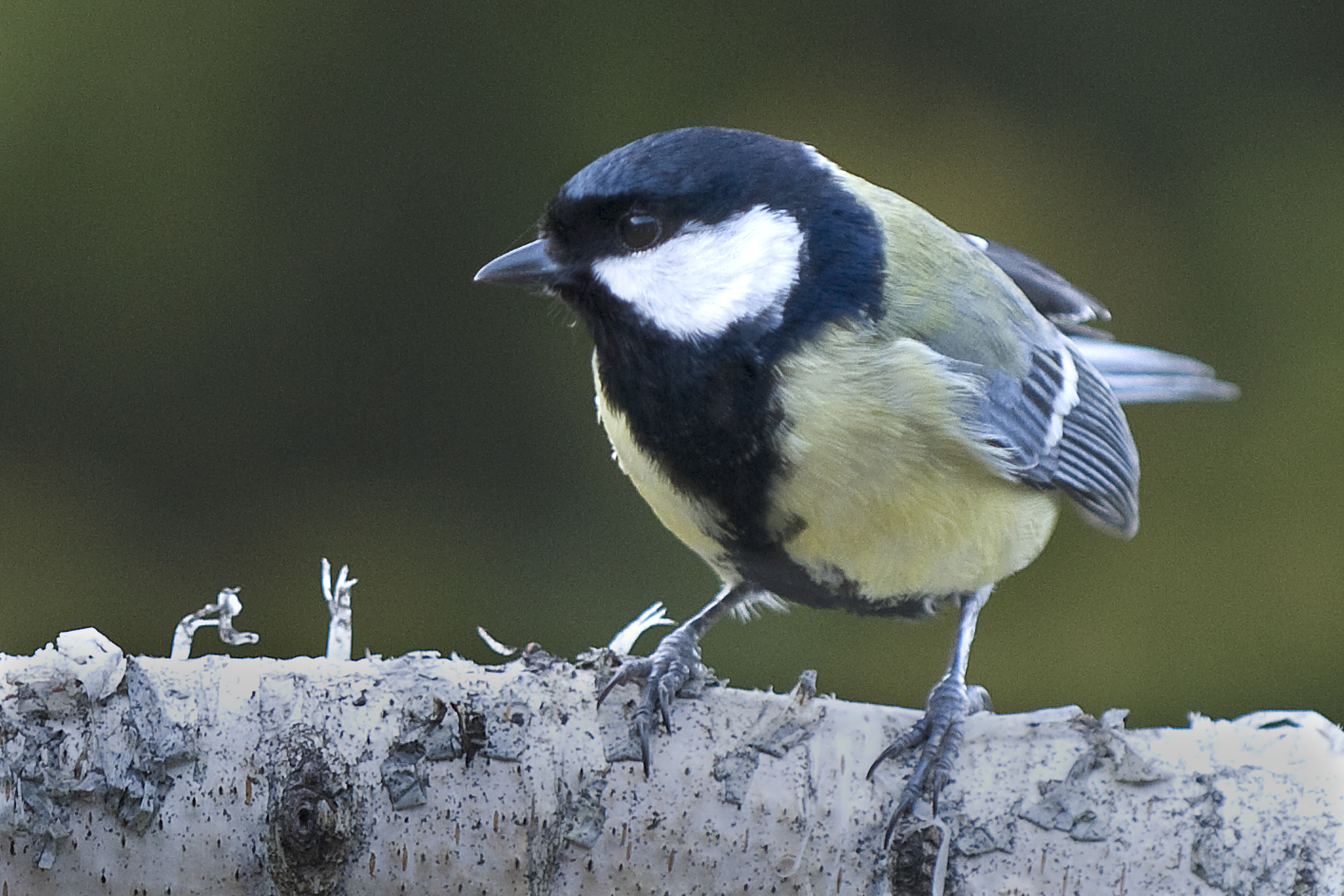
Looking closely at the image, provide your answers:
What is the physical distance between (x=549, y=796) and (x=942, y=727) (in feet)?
0.86

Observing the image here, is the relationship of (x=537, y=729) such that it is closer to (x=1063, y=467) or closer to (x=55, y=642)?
(x=55, y=642)

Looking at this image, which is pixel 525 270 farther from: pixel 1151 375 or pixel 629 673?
pixel 1151 375

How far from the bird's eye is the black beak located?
0.06 m

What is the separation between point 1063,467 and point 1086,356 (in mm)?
310

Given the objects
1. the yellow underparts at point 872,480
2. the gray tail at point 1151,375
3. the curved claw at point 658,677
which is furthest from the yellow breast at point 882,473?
the gray tail at point 1151,375

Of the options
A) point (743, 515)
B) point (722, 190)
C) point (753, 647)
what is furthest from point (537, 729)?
point (753, 647)

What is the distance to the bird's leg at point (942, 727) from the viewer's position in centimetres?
76

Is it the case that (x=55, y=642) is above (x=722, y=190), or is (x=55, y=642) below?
below

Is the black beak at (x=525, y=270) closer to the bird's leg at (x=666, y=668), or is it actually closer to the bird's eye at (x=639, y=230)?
the bird's eye at (x=639, y=230)

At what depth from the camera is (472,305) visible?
1.72 m

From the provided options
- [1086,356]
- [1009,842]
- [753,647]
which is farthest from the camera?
[753,647]

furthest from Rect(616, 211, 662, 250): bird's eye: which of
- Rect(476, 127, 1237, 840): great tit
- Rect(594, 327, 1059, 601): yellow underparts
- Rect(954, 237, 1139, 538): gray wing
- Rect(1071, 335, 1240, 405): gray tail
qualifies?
Rect(1071, 335, 1240, 405): gray tail

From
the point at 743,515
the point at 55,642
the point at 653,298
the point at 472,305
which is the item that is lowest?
the point at 55,642

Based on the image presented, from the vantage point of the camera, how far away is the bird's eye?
91 centimetres
